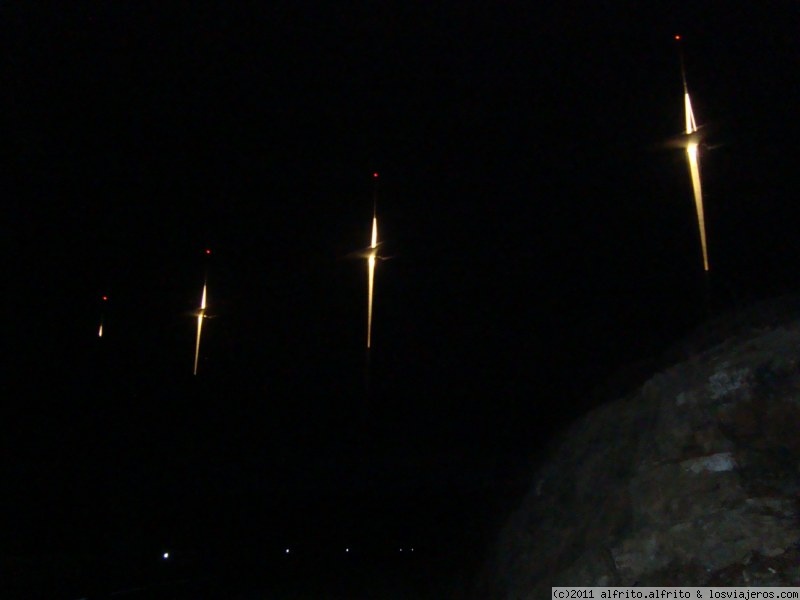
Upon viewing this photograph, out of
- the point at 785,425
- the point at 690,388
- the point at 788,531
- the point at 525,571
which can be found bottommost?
the point at 525,571

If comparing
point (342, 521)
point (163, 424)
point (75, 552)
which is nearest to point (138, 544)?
point (75, 552)

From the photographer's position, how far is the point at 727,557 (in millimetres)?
7355

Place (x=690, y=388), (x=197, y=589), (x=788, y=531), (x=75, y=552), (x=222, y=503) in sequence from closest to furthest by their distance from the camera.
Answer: (x=788, y=531), (x=690, y=388), (x=197, y=589), (x=75, y=552), (x=222, y=503)

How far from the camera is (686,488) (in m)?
8.84

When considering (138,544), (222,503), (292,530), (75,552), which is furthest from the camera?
(292,530)

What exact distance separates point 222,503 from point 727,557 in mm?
24975

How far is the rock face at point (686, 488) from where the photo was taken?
754 centimetres

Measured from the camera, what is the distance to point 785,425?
28.5 feet

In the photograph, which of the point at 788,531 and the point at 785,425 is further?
the point at 785,425

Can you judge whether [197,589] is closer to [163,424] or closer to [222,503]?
[163,424]

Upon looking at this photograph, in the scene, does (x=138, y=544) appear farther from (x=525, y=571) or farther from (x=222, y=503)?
(x=525, y=571)

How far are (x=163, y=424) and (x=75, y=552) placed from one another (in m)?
5.07

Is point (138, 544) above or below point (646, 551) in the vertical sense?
below

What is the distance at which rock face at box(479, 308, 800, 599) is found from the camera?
754 cm
